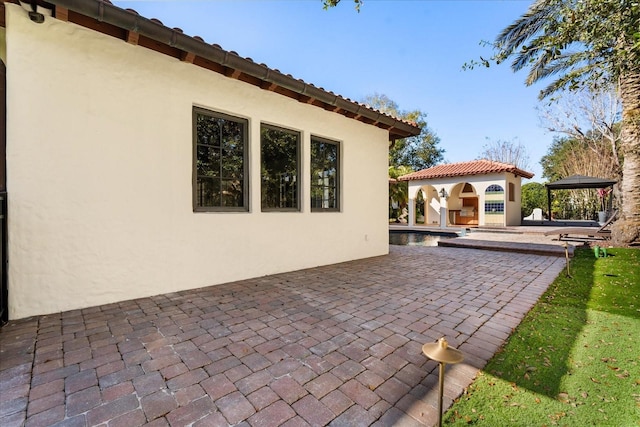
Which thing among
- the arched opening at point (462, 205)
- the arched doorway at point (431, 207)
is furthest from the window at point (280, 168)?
the arched opening at point (462, 205)

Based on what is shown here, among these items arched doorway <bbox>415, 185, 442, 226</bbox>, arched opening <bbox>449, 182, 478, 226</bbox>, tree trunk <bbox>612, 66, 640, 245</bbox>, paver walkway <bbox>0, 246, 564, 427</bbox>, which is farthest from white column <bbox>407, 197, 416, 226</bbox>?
paver walkway <bbox>0, 246, 564, 427</bbox>

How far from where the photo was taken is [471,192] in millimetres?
21703

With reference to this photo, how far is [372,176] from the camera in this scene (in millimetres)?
7848

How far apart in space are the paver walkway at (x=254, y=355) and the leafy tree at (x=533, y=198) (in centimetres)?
2666

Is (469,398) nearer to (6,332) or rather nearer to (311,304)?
(311,304)

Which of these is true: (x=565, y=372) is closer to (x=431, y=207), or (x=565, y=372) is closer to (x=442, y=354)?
(x=442, y=354)

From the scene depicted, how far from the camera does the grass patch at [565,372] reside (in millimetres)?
1873

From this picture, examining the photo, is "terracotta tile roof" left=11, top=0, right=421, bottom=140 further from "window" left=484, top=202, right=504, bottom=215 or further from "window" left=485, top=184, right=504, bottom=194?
"window" left=484, top=202, right=504, bottom=215

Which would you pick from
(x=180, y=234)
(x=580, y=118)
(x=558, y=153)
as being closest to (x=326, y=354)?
(x=180, y=234)

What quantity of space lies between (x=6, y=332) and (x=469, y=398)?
4543 mm

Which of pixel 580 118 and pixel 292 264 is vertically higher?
pixel 580 118

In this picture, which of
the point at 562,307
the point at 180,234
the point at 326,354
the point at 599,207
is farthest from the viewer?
the point at 599,207

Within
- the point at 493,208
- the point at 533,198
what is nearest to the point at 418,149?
the point at 533,198

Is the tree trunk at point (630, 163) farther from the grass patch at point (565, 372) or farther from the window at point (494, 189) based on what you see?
the window at point (494, 189)
